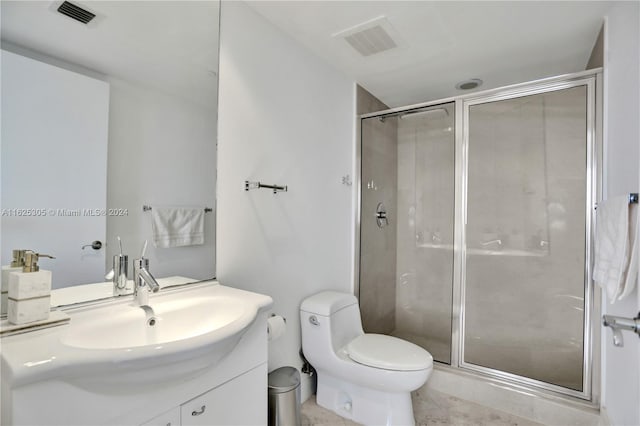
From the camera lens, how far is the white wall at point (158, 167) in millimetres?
1210

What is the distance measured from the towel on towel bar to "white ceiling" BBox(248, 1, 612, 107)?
1090 mm

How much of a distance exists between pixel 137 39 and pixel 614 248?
6.78 ft

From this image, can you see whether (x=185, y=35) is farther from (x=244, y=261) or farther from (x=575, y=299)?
(x=575, y=299)

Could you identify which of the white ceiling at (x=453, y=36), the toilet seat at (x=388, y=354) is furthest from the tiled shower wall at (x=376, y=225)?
the toilet seat at (x=388, y=354)

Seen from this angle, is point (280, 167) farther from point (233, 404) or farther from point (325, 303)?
point (233, 404)

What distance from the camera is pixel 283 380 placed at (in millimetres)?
1658

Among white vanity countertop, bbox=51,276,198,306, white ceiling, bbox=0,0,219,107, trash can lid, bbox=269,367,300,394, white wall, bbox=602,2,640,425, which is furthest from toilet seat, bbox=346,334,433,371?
white ceiling, bbox=0,0,219,107

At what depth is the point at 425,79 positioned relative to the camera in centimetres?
254

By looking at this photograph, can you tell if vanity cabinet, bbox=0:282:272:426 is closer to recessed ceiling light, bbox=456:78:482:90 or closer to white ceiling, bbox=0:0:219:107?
white ceiling, bbox=0:0:219:107

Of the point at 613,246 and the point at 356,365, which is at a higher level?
the point at 613,246

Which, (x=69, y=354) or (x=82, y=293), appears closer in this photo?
(x=69, y=354)

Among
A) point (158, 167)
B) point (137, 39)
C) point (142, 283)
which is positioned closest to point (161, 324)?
point (142, 283)

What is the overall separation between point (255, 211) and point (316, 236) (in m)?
0.59

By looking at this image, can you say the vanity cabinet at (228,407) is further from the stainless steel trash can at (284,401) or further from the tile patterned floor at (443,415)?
the tile patterned floor at (443,415)
